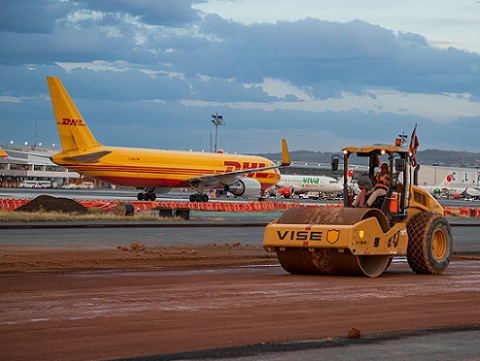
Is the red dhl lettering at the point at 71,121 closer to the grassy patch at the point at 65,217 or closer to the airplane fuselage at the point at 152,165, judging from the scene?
the airplane fuselage at the point at 152,165

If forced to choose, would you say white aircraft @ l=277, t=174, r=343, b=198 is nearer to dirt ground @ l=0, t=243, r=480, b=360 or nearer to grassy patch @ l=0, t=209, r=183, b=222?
grassy patch @ l=0, t=209, r=183, b=222

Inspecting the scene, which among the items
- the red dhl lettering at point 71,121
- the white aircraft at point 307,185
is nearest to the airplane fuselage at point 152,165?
the red dhl lettering at point 71,121

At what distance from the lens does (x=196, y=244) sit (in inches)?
1235

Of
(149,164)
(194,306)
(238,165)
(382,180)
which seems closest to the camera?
(194,306)

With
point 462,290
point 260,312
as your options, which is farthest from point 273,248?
point 260,312

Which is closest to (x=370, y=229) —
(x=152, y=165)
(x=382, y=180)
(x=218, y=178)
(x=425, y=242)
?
(x=382, y=180)

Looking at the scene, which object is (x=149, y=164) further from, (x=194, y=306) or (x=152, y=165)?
(x=194, y=306)

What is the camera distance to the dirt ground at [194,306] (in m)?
11.2

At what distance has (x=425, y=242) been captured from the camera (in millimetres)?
20656

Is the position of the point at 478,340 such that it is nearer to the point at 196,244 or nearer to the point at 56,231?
the point at 196,244

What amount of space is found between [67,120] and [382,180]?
51458 millimetres

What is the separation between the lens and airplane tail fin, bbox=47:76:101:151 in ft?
228

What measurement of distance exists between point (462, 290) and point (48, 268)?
30.4ft

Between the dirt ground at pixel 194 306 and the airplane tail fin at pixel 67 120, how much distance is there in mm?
47494
